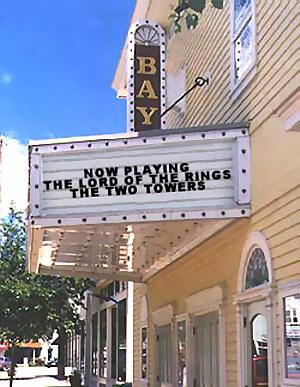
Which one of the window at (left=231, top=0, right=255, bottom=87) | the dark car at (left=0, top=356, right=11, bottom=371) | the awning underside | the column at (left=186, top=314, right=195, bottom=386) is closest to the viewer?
the window at (left=231, top=0, right=255, bottom=87)

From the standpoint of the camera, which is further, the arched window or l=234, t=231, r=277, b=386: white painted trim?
the arched window

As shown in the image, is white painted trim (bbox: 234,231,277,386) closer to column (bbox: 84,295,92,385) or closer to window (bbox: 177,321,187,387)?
window (bbox: 177,321,187,387)

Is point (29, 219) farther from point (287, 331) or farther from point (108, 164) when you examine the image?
point (287, 331)

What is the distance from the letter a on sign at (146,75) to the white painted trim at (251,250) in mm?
4537

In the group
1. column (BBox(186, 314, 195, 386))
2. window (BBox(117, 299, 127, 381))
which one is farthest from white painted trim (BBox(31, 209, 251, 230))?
window (BBox(117, 299, 127, 381))

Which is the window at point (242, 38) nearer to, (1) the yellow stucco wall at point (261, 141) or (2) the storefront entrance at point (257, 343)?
(1) the yellow stucco wall at point (261, 141)

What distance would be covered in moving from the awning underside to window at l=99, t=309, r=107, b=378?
42.5 feet

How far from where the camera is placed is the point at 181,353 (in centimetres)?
1440

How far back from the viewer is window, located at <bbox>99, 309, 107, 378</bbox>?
30.8 metres

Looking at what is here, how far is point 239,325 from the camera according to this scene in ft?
33.7

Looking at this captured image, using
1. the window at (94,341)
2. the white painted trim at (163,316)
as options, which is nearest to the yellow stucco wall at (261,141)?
the white painted trim at (163,316)

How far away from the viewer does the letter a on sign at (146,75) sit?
13961 millimetres

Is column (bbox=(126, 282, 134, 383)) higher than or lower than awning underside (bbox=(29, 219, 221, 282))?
lower

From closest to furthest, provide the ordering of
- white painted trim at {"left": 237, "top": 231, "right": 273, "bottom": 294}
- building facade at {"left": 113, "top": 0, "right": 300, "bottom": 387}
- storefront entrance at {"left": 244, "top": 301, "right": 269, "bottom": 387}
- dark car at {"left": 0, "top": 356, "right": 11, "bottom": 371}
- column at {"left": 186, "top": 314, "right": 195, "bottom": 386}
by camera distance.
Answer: building facade at {"left": 113, "top": 0, "right": 300, "bottom": 387} → white painted trim at {"left": 237, "top": 231, "right": 273, "bottom": 294} → storefront entrance at {"left": 244, "top": 301, "right": 269, "bottom": 387} → column at {"left": 186, "top": 314, "right": 195, "bottom": 386} → dark car at {"left": 0, "top": 356, "right": 11, "bottom": 371}
